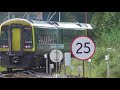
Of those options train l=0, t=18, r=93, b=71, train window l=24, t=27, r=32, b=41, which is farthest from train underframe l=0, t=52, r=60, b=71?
train window l=24, t=27, r=32, b=41

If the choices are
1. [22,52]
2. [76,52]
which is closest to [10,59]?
[22,52]

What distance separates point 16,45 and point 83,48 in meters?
1.08

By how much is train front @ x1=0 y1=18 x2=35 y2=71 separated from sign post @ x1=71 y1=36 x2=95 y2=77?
0.71m

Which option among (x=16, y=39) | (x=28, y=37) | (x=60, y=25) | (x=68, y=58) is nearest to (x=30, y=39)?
(x=28, y=37)

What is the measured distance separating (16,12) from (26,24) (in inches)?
12.6

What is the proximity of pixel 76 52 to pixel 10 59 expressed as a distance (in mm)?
1062

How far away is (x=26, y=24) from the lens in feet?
45.8

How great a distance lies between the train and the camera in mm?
13844

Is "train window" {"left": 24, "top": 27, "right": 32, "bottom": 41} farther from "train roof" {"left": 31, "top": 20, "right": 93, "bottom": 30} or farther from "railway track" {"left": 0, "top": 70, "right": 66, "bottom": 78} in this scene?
"railway track" {"left": 0, "top": 70, "right": 66, "bottom": 78}
